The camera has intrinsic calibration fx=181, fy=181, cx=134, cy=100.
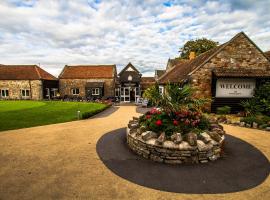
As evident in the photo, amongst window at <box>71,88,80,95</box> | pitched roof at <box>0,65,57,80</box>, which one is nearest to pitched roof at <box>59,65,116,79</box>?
window at <box>71,88,80,95</box>

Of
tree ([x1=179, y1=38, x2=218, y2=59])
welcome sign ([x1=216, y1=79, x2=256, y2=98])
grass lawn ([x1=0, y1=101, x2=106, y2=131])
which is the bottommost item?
grass lawn ([x1=0, y1=101, x2=106, y2=131])

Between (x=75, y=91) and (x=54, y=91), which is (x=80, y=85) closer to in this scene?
(x=75, y=91)

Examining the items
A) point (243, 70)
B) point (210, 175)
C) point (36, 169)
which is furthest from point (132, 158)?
point (243, 70)

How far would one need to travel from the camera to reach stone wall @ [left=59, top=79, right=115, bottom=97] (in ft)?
120

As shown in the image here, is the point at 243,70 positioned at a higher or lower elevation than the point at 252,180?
higher

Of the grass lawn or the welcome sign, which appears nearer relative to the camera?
the grass lawn

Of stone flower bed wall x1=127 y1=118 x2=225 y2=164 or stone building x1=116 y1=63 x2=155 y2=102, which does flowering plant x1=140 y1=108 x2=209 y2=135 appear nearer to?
stone flower bed wall x1=127 y1=118 x2=225 y2=164

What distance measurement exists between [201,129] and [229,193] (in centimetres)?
322

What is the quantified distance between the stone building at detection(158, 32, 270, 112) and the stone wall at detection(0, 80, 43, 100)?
2999 cm

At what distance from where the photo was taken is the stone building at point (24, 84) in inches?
1385

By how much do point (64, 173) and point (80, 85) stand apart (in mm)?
33211

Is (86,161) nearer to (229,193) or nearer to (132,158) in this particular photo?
(132,158)

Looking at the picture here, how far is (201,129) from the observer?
7.35m

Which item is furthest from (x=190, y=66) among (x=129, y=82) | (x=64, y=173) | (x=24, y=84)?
→ (x=24, y=84)
